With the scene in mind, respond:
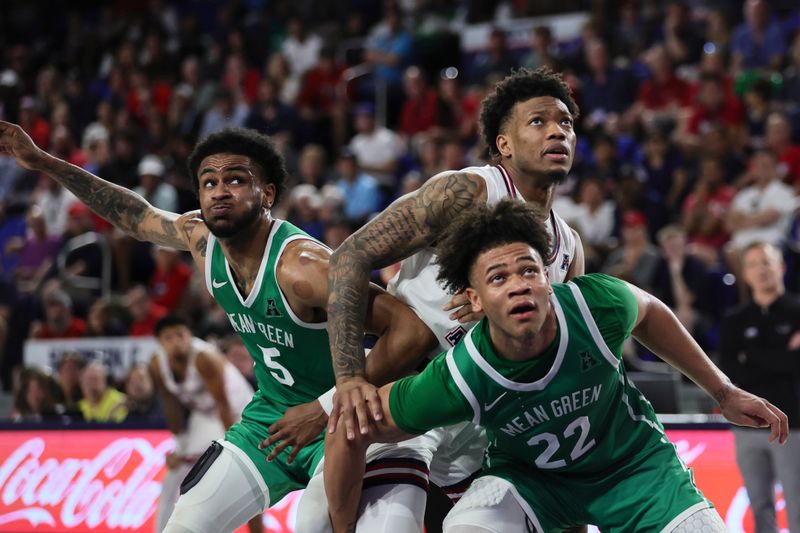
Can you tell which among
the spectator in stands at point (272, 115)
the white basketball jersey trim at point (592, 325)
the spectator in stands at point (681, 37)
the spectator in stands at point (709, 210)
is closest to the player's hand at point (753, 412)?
the white basketball jersey trim at point (592, 325)

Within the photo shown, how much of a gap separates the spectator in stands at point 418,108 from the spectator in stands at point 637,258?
13.4 feet

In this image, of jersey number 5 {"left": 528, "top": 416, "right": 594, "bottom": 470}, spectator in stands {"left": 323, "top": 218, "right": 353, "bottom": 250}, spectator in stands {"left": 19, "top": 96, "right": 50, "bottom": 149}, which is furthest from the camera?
spectator in stands {"left": 19, "top": 96, "right": 50, "bottom": 149}

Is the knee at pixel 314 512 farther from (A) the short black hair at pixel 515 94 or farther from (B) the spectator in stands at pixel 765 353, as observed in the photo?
(B) the spectator in stands at pixel 765 353

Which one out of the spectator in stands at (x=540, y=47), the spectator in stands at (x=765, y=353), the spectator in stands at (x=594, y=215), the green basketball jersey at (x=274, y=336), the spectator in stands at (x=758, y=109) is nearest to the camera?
the green basketball jersey at (x=274, y=336)

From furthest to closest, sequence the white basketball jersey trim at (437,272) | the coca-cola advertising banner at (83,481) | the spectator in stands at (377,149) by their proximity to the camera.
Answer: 1. the spectator in stands at (377,149)
2. the coca-cola advertising banner at (83,481)
3. the white basketball jersey trim at (437,272)

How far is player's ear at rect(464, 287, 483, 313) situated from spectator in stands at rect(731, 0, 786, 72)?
8.36 metres

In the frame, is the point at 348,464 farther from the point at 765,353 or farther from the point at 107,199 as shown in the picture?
the point at 765,353

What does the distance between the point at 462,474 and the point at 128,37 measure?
14.6 meters

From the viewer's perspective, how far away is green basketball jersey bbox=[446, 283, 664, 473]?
12.6ft

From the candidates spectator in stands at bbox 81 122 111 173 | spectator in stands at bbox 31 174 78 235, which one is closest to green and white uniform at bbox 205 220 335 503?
spectator in stands at bbox 31 174 78 235

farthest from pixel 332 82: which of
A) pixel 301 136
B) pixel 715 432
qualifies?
pixel 715 432

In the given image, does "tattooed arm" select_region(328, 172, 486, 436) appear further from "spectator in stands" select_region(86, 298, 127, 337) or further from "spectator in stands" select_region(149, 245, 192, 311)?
"spectator in stands" select_region(149, 245, 192, 311)

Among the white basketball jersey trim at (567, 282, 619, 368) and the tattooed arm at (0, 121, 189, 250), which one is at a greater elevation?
the tattooed arm at (0, 121, 189, 250)

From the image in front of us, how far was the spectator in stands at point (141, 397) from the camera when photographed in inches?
387
